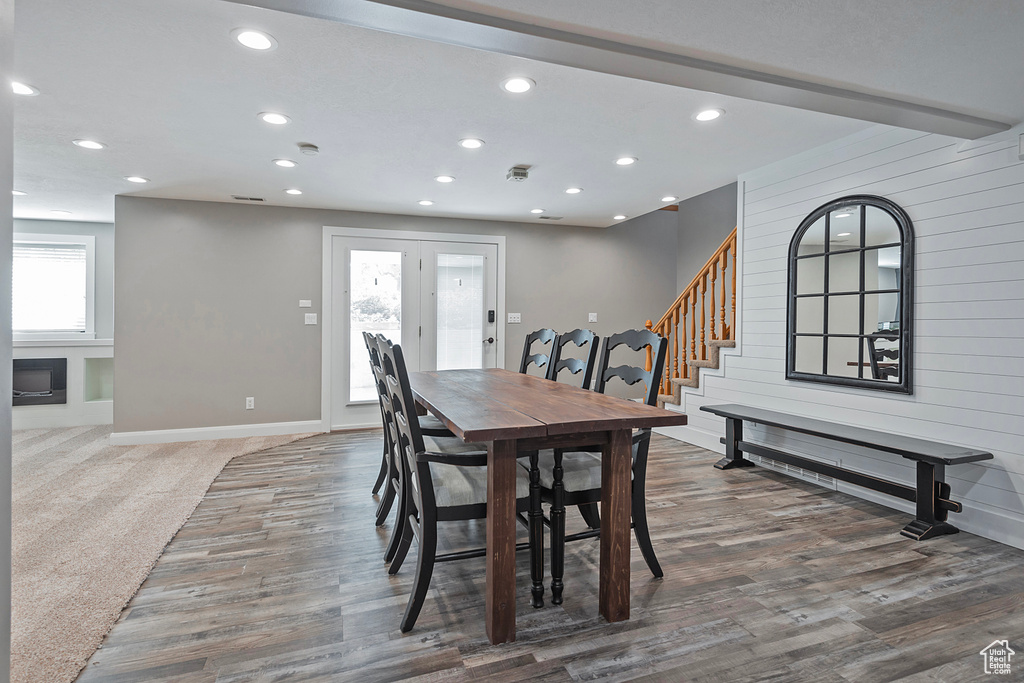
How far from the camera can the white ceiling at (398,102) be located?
194cm

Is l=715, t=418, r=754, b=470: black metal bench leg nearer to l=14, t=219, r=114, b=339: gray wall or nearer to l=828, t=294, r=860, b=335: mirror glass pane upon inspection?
l=828, t=294, r=860, b=335: mirror glass pane

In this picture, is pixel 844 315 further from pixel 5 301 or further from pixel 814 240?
pixel 5 301

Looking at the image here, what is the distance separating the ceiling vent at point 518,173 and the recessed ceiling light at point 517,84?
1311 mm

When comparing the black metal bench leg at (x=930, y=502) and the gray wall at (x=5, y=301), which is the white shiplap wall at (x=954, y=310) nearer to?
the black metal bench leg at (x=930, y=502)

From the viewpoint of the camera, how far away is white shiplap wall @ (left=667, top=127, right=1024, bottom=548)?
2699 mm

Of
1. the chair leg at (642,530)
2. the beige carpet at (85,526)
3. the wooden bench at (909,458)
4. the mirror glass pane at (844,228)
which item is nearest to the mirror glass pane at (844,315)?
the mirror glass pane at (844,228)

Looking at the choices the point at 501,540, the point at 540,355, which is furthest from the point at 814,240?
the point at 501,540

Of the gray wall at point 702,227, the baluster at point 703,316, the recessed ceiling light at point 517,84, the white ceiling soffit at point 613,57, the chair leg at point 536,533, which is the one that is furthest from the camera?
the gray wall at point 702,227

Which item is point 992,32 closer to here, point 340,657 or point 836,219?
point 836,219

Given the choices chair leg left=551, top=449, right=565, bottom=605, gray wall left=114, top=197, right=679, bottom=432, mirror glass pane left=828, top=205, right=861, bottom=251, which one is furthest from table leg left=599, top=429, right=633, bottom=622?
gray wall left=114, top=197, right=679, bottom=432

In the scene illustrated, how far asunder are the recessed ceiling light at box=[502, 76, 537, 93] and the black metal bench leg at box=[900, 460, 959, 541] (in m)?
2.80

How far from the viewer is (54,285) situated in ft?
19.8

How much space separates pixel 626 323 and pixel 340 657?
5407mm

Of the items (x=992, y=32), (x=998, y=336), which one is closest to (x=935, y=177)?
(x=998, y=336)
